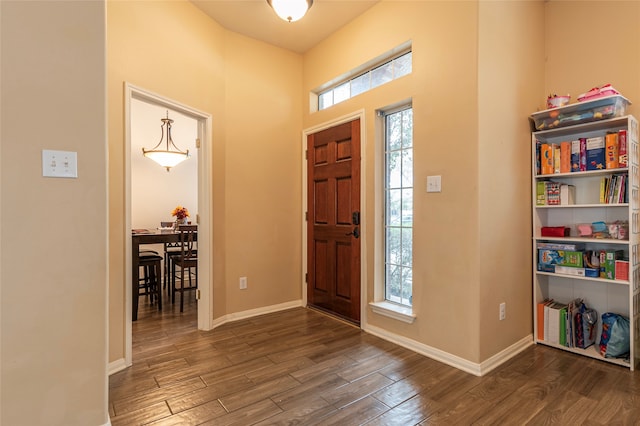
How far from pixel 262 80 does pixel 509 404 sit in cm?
349

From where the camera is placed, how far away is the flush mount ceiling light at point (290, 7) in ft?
8.52

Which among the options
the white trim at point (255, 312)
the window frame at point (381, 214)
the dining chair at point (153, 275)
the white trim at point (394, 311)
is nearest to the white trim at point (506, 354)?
the white trim at point (394, 311)

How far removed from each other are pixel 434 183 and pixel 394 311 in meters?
1.10

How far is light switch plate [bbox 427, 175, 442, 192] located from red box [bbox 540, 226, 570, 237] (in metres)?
1.04

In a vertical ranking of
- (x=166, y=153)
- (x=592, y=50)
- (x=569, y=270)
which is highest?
(x=592, y=50)

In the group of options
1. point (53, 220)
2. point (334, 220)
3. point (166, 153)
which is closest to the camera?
point (53, 220)

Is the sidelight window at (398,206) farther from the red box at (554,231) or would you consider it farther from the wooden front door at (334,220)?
the red box at (554,231)

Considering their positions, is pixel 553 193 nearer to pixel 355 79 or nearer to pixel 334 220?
pixel 334 220

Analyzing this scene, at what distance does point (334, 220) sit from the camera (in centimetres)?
349

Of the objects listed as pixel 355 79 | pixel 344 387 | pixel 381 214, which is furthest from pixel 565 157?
pixel 344 387

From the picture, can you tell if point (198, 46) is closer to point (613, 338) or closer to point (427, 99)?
point (427, 99)

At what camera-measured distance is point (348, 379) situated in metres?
2.19

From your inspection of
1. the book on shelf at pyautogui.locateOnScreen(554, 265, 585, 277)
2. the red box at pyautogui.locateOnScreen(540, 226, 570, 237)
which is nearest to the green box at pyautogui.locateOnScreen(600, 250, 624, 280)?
the book on shelf at pyautogui.locateOnScreen(554, 265, 585, 277)

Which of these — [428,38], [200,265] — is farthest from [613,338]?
[200,265]
